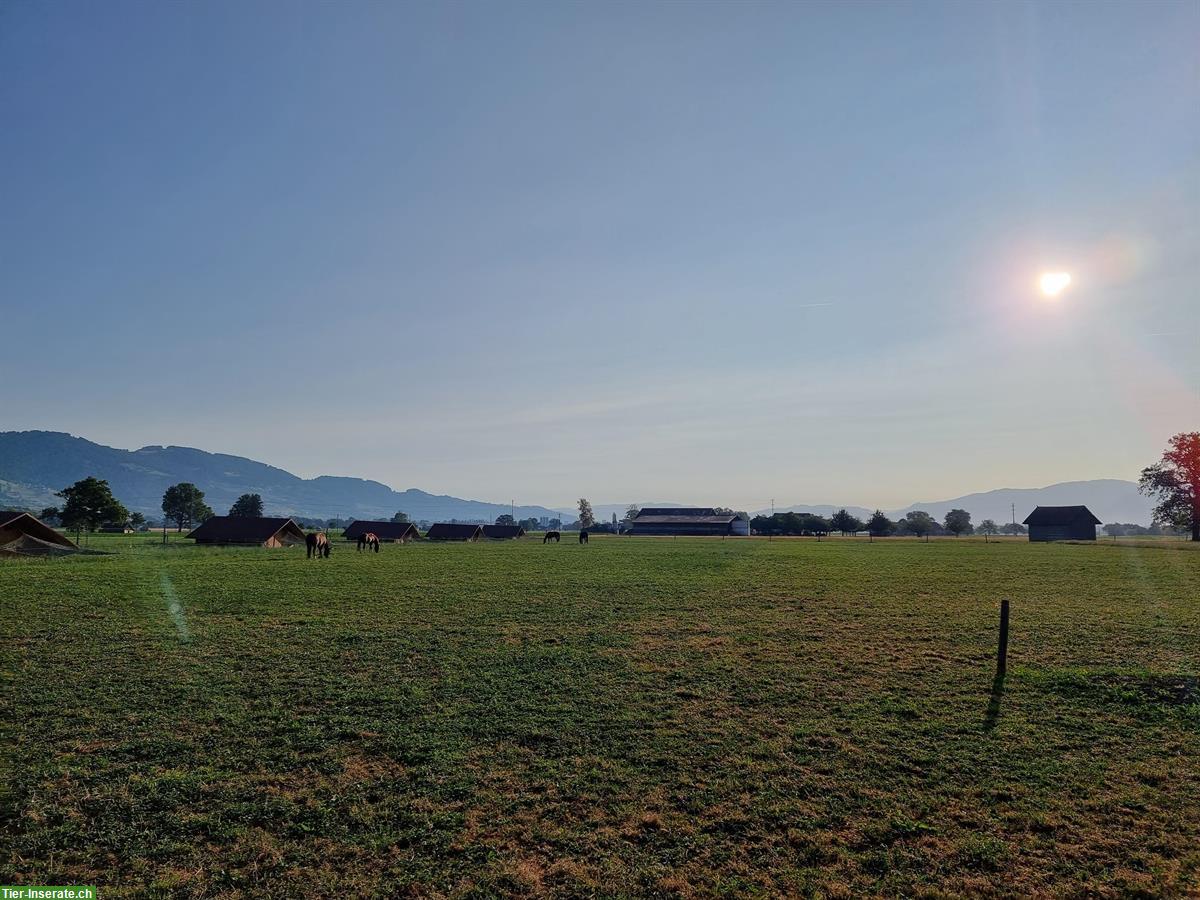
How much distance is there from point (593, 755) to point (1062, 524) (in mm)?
128847

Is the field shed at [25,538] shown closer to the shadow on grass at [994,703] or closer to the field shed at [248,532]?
the field shed at [248,532]

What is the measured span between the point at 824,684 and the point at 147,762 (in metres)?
11.4

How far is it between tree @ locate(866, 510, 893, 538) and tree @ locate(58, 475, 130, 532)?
144m

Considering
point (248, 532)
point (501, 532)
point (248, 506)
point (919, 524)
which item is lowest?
point (501, 532)

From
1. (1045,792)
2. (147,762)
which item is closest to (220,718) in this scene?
(147,762)

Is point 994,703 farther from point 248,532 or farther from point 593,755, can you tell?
point 248,532

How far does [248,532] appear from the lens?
216 ft

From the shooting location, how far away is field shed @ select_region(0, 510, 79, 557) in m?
39.2

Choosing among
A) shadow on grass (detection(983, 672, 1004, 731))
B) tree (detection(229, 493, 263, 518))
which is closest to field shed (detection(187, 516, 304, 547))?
shadow on grass (detection(983, 672, 1004, 731))

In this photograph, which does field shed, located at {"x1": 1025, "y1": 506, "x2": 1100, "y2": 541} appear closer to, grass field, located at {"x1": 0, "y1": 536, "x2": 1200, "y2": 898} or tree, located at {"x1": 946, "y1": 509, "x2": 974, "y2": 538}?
tree, located at {"x1": 946, "y1": 509, "x2": 974, "y2": 538}

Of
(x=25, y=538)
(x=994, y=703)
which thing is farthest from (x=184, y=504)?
(x=994, y=703)

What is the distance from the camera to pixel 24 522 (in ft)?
135

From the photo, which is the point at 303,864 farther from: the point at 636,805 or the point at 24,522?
the point at 24,522

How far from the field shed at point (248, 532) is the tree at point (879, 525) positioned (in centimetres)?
12775
